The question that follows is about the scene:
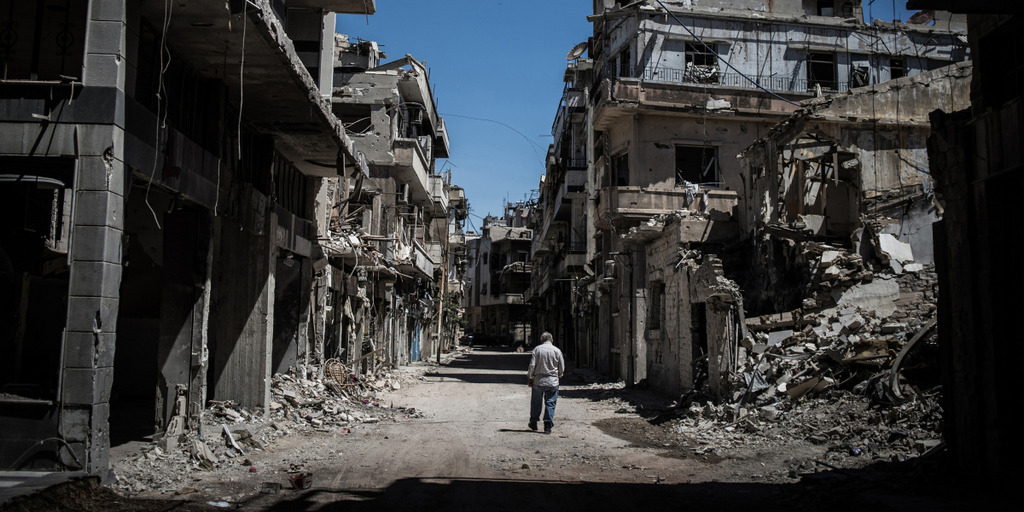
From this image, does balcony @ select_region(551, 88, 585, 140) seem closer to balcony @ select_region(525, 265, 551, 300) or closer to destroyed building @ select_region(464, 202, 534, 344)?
balcony @ select_region(525, 265, 551, 300)

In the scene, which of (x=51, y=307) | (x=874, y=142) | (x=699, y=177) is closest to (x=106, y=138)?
(x=51, y=307)

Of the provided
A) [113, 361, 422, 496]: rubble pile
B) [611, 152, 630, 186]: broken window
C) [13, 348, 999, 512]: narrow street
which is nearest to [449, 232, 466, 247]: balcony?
[611, 152, 630, 186]: broken window

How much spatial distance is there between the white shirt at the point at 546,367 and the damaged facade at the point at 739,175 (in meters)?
3.19

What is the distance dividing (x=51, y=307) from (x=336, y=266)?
9429 millimetres

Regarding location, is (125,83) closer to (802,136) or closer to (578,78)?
(802,136)

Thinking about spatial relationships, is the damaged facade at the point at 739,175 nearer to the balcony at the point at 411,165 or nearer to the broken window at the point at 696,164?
the broken window at the point at 696,164

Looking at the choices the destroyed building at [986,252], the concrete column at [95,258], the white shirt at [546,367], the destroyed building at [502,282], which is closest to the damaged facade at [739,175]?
the white shirt at [546,367]

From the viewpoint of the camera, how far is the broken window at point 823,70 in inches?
1068

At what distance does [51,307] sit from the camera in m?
9.12

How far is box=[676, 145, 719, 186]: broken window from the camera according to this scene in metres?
25.9

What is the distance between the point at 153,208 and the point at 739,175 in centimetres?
1622

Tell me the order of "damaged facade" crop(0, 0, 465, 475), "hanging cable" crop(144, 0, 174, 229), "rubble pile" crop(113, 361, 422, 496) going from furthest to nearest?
1. "rubble pile" crop(113, 361, 422, 496)
2. "hanging cable" crop(144, 0, 174, 229)
3. "damaged facade" crop(0, 0, 465, 475)

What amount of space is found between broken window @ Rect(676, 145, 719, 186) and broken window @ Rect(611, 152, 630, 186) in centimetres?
188

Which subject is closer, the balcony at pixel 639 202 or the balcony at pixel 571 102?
the balcony at pixel 639 202
